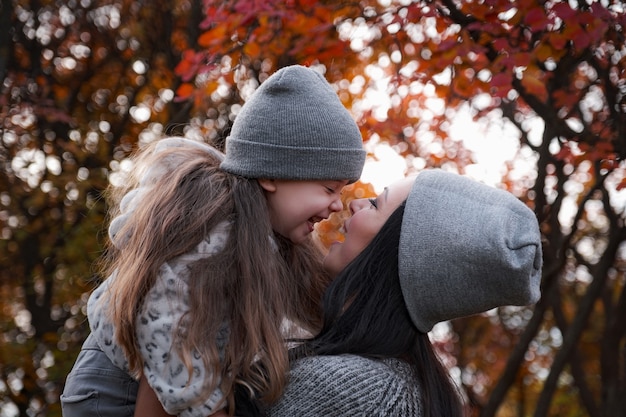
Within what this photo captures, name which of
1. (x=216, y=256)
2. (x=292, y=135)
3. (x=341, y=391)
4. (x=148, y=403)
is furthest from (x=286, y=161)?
(x=148, y=403)

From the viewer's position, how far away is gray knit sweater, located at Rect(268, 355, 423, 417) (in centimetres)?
251

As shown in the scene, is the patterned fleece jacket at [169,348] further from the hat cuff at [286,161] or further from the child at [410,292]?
the hat cuff at [286,161]

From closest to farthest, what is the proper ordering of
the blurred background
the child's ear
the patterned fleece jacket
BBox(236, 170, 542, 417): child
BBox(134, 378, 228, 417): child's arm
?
the patterned fleece jacket → BBox(134, 378, 228, 417): child's arm → BBox(236, 170, 542, 417): child → the child's ear → the blurred background

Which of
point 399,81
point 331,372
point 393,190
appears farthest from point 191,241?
point 399,81

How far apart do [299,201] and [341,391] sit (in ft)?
1.84

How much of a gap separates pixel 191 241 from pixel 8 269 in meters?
3.66

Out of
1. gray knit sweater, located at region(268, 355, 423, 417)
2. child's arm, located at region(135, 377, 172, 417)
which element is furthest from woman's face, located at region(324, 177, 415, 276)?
child's arm, located at region(135, 377, 172, 417)

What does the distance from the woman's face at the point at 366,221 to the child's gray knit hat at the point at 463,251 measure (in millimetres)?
120

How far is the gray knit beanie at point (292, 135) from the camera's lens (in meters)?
2.58

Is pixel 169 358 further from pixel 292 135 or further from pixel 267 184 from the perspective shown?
pixel 292 135

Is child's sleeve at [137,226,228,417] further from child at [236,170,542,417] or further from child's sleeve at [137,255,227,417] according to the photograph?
child at [236,170,542,417]

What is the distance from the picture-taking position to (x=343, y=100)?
5566mm

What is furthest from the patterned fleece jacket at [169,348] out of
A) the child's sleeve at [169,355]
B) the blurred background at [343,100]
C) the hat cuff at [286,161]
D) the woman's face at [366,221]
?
the blurred background at [343,100]

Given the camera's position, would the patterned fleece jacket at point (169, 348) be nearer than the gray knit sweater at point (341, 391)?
Yes
